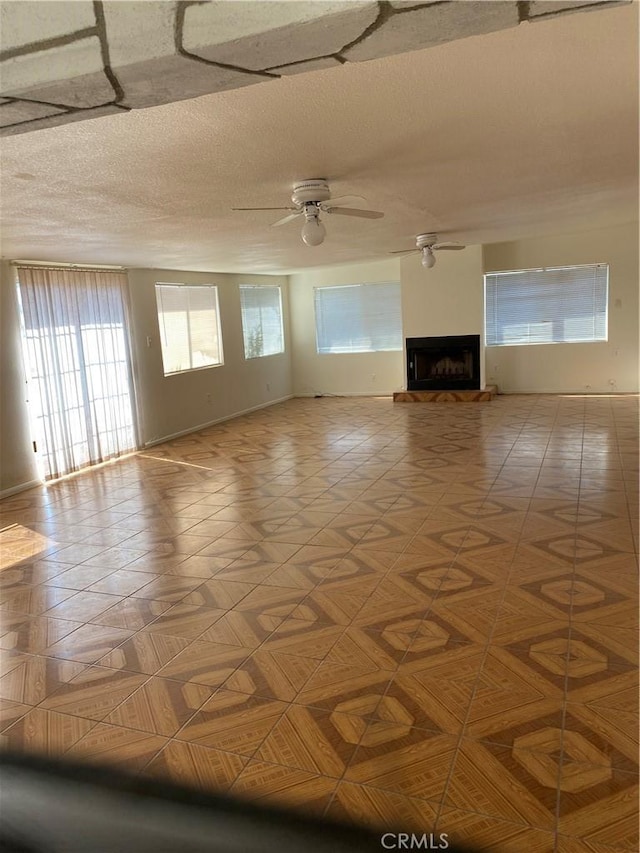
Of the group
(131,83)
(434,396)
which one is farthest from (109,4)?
(434,396)

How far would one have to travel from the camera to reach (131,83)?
114 cm

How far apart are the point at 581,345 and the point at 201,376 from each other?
5867mm

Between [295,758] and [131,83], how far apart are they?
201 centimetres

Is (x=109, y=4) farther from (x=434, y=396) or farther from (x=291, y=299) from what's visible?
(x=291, y=299)

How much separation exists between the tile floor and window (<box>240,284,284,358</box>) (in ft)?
16.1

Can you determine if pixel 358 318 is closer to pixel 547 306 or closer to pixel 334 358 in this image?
pixel 334 358

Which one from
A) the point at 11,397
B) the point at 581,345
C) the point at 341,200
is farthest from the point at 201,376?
the point at 581,345

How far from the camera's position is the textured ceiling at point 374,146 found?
78.6 inches

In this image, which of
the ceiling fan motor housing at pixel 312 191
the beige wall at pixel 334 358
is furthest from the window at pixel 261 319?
the ceiling fan motor housing at pixel 312 191

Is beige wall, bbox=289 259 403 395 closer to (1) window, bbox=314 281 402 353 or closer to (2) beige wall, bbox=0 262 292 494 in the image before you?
(1) window, bbox=314 281 402 353

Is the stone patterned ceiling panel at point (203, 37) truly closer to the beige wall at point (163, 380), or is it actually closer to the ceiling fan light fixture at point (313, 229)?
the ceiling fan light fixture at point (313, 229)

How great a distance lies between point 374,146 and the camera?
281 centimetres

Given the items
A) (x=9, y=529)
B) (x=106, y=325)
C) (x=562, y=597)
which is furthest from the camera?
(x=106, y=325)

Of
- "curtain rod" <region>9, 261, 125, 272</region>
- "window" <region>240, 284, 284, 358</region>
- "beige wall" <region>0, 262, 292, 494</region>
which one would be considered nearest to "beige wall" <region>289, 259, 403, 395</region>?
"beige wall" <region>0, 262, 292, 494</region>
